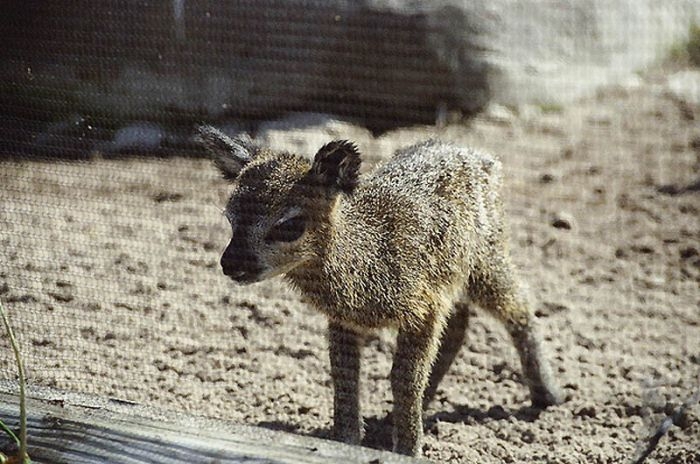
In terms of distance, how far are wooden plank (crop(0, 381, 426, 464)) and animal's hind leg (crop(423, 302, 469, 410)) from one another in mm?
1977

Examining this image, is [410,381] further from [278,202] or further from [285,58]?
[285,58]

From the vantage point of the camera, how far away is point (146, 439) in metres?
2.36

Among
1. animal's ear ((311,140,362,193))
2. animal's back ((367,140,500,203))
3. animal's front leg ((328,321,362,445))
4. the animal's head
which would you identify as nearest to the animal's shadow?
animal's front leg ((328,321,362,445))

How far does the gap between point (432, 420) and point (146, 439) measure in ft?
6.35

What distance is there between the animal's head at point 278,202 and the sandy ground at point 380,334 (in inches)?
34.6

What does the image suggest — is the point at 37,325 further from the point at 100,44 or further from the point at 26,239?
the point at 100,44

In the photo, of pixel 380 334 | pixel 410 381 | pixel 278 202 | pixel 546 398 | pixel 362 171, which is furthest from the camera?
pixel 362 171

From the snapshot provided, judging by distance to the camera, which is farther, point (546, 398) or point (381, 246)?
point (546, 398)

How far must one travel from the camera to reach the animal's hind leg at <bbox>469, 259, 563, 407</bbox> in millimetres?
4082

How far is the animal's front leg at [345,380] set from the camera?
371 cm

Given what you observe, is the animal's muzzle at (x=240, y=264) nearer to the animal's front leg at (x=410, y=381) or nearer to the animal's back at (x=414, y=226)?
the animal's back at (x=414, y=226)

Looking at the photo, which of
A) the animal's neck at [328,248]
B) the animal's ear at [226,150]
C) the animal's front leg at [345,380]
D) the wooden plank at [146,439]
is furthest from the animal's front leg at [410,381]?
the wooden plank at [146,439]

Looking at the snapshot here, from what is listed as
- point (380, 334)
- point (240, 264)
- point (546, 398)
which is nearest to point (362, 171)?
point (380, 334)

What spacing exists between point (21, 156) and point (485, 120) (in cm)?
328
